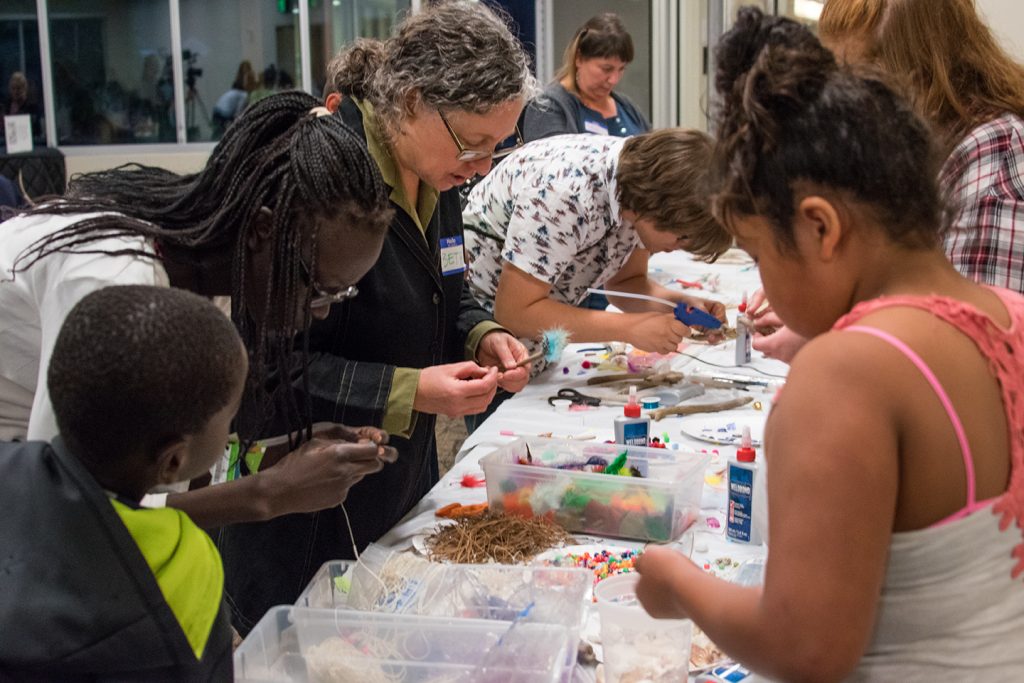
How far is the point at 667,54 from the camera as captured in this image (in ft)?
25.7

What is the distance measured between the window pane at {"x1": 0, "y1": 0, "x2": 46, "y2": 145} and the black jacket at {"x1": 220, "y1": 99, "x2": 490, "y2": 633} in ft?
22.6

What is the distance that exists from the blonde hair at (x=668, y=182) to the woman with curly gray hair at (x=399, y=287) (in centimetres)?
55

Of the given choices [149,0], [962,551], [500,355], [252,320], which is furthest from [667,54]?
[962,551]

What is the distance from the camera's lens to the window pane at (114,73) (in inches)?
322

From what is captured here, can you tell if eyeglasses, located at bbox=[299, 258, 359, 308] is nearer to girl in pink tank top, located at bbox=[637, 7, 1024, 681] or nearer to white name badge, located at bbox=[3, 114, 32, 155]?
girl in pink tank top, located at bbox=[637, 7, 1024, 681]

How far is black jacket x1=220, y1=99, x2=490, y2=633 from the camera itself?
6.45 feet

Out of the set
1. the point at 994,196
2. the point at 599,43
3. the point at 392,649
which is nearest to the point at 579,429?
the point at 994,196

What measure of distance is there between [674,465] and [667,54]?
20.7 ft

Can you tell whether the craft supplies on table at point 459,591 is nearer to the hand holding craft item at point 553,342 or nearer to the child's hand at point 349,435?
the child's hand at point 349,435

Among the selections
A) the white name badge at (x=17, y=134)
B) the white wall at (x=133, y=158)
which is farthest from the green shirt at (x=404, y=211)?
the white wall at (x=133, y=158)

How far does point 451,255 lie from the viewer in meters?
2.30

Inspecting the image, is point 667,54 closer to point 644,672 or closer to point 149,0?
point 149,0

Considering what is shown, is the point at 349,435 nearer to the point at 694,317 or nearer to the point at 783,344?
the point at 783,344

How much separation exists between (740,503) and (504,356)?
65 centimetres
